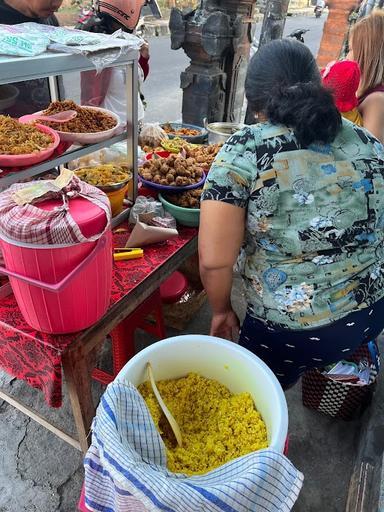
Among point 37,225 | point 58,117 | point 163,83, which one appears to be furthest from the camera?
point 163,83

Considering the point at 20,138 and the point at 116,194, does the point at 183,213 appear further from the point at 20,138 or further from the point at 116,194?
the point at 20,138

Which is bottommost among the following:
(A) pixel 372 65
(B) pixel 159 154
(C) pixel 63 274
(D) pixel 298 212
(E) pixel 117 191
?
(B) pixel 159 154

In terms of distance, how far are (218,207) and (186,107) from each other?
3434 millimetres

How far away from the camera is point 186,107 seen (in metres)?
4.37

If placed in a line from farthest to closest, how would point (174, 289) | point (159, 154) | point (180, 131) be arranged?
point (180, 131), point (174, 289), point (159, 154)

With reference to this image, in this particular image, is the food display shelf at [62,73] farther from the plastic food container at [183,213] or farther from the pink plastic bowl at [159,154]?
the pink plastic bowl at [159,154]

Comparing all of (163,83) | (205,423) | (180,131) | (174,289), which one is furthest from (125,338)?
(163,83)

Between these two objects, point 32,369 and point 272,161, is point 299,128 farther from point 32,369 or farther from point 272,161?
point 32,369

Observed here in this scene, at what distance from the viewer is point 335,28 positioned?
6.21 metres

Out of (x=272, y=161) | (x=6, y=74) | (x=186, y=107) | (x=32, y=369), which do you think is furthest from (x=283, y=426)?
(x=186, y=107)

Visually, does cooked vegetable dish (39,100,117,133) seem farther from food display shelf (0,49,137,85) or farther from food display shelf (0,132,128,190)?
food display shelf (0,49,137,85)

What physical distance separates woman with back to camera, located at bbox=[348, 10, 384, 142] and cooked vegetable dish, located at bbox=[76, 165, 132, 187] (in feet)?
5.52

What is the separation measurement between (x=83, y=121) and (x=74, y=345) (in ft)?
3.48

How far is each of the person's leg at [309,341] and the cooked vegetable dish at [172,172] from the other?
83cm
